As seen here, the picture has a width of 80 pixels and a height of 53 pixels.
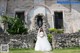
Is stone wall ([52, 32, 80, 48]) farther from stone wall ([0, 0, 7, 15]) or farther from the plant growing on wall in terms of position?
stone wall ([0, 0, 7, 15])

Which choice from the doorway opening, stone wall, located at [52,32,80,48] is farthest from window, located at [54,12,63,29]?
stone wall, located at [52,32,80,48]

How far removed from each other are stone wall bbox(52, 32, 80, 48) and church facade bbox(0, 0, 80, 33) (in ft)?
42.7

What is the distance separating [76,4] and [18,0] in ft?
28.3

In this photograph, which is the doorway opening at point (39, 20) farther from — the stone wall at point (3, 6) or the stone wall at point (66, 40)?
the stone wall at point (66, 40)

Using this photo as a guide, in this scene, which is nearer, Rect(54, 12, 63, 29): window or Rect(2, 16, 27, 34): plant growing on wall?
Rect(2, 16, 27, 34): plant growing on wall

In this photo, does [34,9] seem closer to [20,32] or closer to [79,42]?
[20,32]

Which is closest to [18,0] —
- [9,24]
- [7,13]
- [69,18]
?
[7,13]

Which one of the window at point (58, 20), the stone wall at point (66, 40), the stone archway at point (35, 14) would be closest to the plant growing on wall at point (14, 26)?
the stone archway at point (35, 14)

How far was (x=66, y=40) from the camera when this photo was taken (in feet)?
71.9

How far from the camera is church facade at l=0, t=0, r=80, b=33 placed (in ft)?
115

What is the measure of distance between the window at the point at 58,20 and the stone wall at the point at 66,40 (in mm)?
13277

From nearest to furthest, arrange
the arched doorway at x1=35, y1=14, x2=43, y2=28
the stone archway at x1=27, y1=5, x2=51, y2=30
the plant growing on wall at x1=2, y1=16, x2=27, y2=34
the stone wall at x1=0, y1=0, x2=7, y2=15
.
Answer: the plant growing on wall at x1=2, y1=16, x2=27, y2=34 → the stone wall at x1=0, y1=0, x2=7, y2=15 → the stone archway at x1=27, y1=5, x2=51, y2=30 → the arched doorway at x1=35, y1=14, x2=43, y2=28

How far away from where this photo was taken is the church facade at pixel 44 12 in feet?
115

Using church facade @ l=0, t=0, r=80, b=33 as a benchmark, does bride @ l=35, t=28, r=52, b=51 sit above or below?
below
